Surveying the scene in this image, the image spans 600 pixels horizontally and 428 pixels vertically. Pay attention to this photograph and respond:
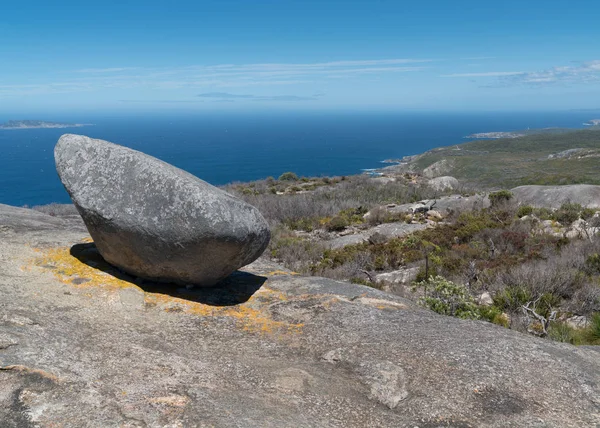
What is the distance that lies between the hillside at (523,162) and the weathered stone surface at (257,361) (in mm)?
38952

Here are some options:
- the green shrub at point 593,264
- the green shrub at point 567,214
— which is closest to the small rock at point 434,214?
the green shrub at point 567,214

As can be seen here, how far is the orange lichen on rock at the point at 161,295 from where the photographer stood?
17.8ft

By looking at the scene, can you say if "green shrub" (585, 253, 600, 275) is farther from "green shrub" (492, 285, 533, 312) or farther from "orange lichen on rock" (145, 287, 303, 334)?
"orange lichen on rock" (145, 287, 303, 334)

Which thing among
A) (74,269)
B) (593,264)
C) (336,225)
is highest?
(74,269)

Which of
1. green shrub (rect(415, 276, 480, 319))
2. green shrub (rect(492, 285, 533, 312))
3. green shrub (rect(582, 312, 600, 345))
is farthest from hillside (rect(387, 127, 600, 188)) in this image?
green shrub (rect(415, 276, 480, 319))

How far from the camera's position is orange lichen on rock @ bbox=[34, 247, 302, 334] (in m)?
5.44

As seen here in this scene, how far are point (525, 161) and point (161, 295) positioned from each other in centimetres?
10481

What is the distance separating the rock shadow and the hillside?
3858 cm

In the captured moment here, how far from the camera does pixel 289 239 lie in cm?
1550

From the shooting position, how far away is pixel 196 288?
244 inches

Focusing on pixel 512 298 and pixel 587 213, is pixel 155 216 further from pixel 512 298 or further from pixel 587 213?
pixel 587 213

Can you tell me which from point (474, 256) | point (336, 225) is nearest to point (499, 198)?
point (336, 225)

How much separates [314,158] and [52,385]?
138 m

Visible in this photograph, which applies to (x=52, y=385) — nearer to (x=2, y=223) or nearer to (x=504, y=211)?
(x=2, y=223)
